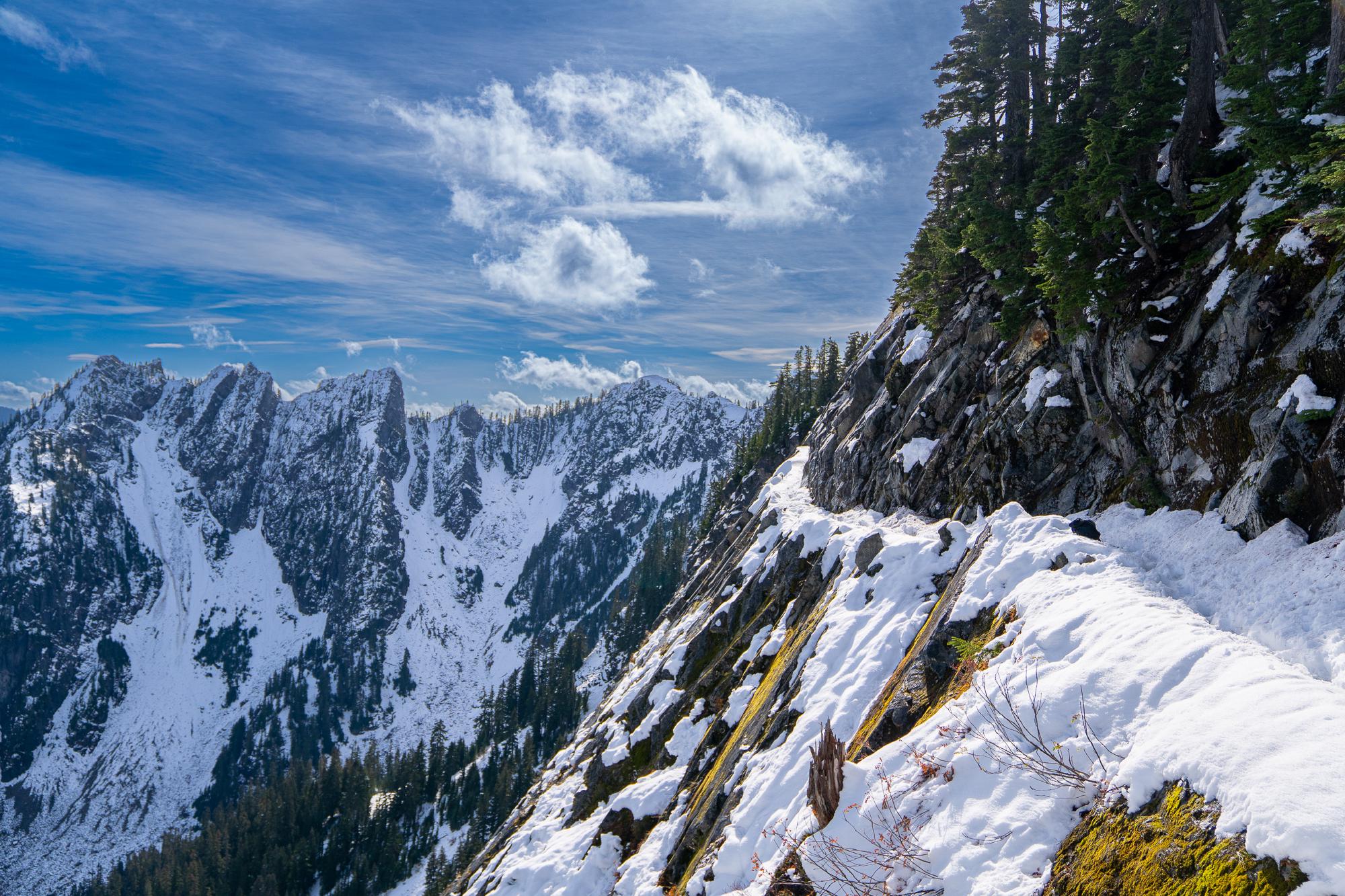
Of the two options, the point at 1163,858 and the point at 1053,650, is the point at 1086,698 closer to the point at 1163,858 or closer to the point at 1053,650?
the point at 1053,650

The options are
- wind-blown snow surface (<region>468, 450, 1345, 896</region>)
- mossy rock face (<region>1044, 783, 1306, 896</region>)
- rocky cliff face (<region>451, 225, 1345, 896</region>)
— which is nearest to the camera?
mossy rock face (<region>1044, 783, 1306, 896</region>)

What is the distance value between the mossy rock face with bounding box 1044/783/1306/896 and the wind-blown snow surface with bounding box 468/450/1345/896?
133mm

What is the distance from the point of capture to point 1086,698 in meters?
7.33

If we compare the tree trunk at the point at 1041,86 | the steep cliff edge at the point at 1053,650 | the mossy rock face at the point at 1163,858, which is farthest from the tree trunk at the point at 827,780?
the tree trunk at the point at 1041,86

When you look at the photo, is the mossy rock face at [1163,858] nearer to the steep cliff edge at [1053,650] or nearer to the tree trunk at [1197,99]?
the steep cliff edge at [1053,650]

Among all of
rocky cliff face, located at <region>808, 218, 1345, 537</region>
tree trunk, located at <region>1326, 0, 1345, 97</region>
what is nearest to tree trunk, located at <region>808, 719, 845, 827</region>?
rocky cliff face, located at <region>808, 218, 1345, 537</region>

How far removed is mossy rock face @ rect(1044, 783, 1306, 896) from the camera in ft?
15.0

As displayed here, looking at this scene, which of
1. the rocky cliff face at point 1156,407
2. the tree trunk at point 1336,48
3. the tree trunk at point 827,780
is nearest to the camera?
the tree trunk at point 827,780

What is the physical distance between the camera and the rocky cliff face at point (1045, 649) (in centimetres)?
590

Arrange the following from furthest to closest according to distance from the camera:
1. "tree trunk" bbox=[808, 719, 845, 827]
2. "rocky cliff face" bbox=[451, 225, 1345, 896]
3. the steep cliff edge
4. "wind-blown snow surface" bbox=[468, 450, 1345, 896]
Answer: "tree trunk" bbox=[808, 719, 845, 827]
"rocky cliff face" bbox=[451, 225, 1345, 896]
the steep cliff edge
"wind-blown snow surface" bbox=[468, 450, 1345, 896]

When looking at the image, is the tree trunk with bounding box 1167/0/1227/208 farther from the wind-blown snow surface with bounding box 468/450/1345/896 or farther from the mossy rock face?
the mossy rock face

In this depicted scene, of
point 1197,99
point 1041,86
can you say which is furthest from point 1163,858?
point 1041,86

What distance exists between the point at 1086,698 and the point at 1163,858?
2361 millimetres

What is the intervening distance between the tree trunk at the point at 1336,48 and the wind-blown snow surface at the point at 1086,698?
1217 centimetres
